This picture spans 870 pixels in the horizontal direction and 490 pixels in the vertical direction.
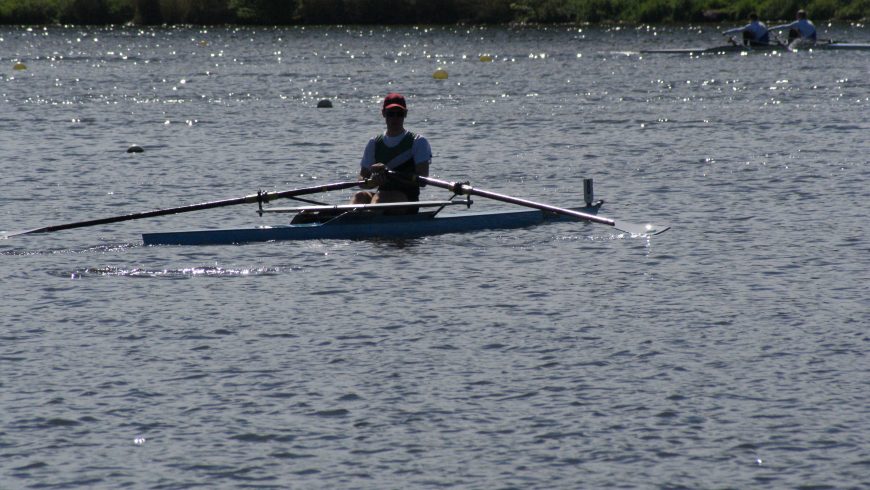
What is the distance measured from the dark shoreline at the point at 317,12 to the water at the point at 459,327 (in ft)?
204

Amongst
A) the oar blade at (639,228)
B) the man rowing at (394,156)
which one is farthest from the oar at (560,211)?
the man rowing at (394,156)

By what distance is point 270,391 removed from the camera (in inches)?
409

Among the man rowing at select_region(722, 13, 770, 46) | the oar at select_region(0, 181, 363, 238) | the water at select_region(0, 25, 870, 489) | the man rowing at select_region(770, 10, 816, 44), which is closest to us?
the water at select_region(0, 25, 870, 489)

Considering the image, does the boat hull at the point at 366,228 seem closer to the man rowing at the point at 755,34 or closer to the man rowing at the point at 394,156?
the man rowing at the point at 394,156

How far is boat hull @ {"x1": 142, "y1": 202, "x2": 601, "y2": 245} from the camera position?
1616 centimetres

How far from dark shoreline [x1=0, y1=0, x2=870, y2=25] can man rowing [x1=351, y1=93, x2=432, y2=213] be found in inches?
2851

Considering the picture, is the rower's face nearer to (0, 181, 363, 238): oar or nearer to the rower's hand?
the rower's hand

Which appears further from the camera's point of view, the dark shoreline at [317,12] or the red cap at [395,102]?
the dark shoreline at [317,12]

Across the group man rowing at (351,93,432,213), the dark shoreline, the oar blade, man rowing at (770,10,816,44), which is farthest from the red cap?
the dark shoreline

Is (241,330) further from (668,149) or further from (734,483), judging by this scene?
(668,149)

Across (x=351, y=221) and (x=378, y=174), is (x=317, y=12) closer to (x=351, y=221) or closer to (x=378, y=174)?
(x=351, y=221)

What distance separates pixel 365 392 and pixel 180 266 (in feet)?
17.1

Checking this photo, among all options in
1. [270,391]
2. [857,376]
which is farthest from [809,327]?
[270,391]

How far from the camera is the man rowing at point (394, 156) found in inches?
650
